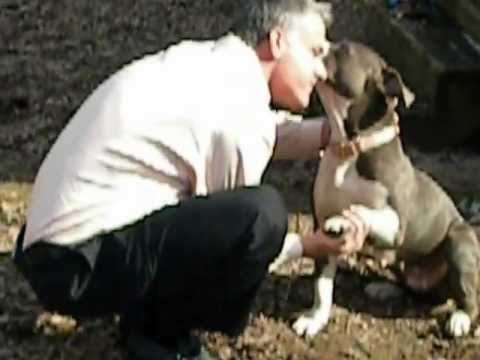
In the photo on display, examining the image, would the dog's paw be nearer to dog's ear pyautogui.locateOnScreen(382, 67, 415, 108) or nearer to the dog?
the dog

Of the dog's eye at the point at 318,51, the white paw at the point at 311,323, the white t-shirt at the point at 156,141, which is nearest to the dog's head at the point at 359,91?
the dog's eye at the point at 318,51

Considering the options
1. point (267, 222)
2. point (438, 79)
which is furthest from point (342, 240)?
point (438, 79)

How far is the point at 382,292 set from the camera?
5.30 metres

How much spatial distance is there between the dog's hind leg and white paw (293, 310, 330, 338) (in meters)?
0.43

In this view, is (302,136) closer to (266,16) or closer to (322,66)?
(322,66)

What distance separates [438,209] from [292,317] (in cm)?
63

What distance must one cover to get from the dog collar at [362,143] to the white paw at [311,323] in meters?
0.59

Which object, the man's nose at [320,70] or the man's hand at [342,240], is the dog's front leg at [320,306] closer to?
the man's hand at [342,240]

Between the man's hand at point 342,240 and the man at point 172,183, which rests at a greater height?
the man at point 172,183

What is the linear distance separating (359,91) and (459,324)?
0.89m

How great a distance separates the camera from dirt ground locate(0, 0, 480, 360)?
16.2 ft

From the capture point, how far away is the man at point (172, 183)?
13.9ft

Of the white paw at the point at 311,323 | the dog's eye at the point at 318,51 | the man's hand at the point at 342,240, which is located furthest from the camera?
the white paw at the point at 311,323

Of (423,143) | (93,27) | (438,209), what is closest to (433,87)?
(423,143)
